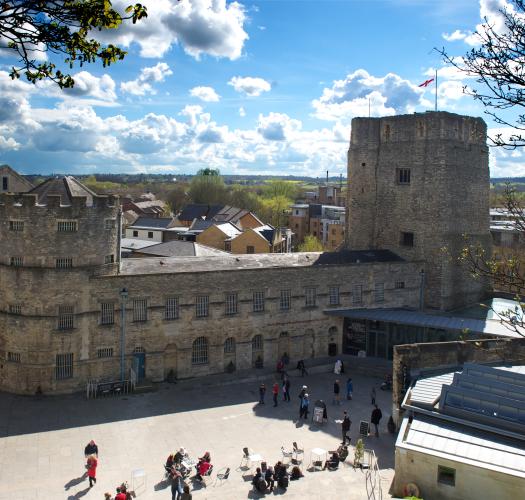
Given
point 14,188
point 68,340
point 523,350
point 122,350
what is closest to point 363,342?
point 523,350

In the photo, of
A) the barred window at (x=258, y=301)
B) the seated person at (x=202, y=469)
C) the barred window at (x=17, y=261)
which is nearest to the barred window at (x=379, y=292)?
the barred window at (x=258, y=301)

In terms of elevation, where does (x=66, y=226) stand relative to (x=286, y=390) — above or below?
above

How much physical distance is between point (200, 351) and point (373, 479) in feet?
48.3

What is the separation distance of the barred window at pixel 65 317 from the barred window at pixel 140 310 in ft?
10.7

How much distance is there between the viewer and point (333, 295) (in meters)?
36.3

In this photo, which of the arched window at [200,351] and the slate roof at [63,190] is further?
the arched window at [200,351]

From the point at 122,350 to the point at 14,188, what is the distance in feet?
108

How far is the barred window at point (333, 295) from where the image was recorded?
3619cm

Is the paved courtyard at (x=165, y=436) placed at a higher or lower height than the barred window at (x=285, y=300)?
lower

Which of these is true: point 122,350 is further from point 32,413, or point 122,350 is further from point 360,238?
point 360,238

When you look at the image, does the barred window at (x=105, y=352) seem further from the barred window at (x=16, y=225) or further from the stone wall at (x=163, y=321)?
the barred window at (x=16, y=225)

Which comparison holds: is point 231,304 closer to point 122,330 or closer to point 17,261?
point 122,330

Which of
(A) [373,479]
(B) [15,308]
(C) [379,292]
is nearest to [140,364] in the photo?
(B) [15,308]

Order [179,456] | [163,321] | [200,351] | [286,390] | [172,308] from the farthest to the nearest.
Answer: [200,351], [172,308], [163,321], [286,390], [179,456]
